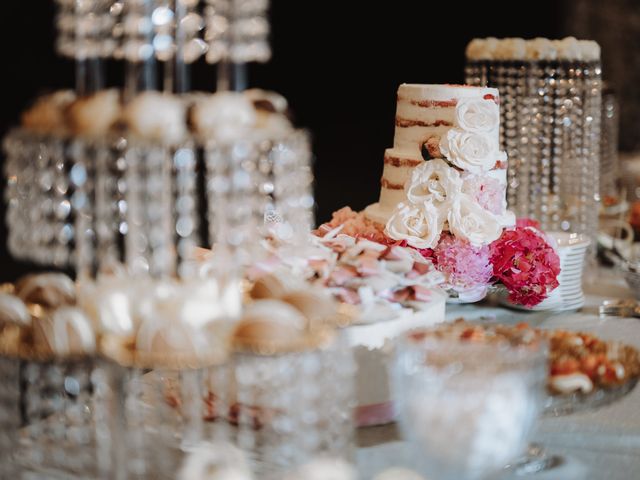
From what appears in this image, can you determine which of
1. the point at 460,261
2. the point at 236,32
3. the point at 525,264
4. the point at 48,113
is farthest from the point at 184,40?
the point at 525,264

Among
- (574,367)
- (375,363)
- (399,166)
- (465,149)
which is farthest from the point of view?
(399,166)

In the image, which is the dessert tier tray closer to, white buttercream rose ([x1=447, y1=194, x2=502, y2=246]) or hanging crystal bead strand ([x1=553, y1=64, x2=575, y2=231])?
white buttercream rose ([x1=447, y1=194, x2=502, y2=246])

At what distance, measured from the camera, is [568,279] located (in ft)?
7.72

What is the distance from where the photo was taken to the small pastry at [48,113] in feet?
4.25

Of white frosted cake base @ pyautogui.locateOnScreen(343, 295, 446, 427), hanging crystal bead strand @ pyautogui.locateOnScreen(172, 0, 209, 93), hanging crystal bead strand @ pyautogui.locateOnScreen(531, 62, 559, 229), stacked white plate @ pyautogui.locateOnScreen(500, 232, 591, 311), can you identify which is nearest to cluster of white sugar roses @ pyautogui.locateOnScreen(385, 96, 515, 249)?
stacked white plate @ pyautogui.locateOnScreen(500, 232, 591, 311)

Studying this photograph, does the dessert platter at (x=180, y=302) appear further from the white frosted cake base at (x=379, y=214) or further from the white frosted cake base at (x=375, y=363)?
the white frosted cake base at (x=379, y=214)

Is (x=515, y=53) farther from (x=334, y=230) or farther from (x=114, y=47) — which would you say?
(x=114, y=47)

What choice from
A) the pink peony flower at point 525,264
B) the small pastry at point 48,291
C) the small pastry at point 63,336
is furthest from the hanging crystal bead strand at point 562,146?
the small pastry at point 63,336

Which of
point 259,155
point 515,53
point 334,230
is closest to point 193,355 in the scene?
point 259,155

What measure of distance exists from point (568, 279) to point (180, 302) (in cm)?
126

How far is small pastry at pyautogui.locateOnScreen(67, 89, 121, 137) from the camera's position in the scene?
1.26 metres

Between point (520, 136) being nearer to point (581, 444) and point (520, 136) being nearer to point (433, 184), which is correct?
point (433, 184)

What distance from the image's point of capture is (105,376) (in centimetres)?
132

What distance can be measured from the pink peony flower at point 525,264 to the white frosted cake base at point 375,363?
0.57 m
